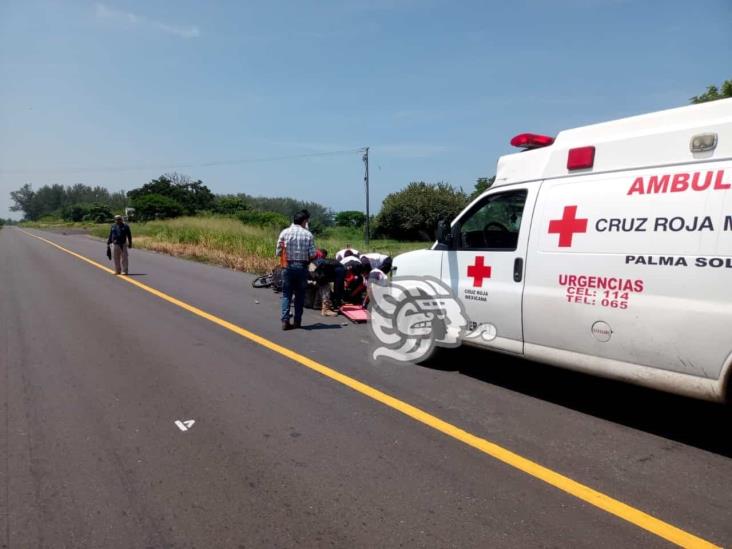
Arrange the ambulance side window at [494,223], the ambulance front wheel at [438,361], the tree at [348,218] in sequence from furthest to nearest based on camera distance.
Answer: the tree at [348,218] → the ambulance front wheel at [438,361] → the ambulance side window at [494,223]

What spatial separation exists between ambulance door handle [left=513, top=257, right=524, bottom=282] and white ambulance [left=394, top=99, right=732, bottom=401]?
1 centimetres

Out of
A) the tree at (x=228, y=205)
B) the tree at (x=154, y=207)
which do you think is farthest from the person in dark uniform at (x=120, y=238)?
the tree at (x=228, y=205)

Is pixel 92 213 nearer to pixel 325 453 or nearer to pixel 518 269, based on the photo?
pixel 518 269

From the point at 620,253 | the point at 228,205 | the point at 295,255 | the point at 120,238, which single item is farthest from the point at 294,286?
the point at 228,205

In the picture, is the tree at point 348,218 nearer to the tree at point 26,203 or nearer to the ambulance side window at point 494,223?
the ambulance side window at point 494,223

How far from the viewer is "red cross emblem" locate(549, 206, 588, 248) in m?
4.60

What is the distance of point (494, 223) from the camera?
5645mm

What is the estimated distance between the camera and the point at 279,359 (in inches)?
256

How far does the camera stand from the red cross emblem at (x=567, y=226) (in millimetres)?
4598

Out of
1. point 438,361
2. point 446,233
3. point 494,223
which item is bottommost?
point 438,361

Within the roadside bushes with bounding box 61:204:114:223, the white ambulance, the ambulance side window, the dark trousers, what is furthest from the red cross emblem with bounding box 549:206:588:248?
the roadside bushes with bounding box 61:204:114:223

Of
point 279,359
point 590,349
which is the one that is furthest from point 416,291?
point 590,349

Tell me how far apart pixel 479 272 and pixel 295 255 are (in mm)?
3407

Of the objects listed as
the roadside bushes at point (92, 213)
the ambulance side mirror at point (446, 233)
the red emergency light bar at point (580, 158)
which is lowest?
the ambulance side mirror at point (446, 233)
